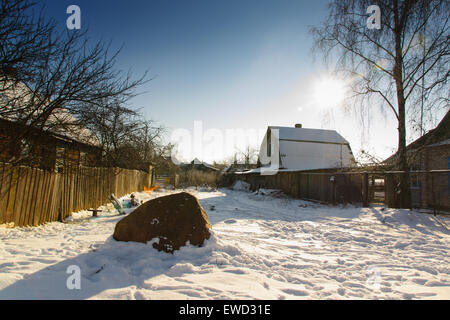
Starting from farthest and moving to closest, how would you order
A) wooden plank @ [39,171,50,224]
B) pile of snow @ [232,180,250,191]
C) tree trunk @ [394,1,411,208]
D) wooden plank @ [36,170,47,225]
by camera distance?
pile of snow @ [232,180,250,191]
tree trunk @ [394,1,411,208]
wooden plank @ [39,171,50,224]
wooden plank @ [36,170,47,225]

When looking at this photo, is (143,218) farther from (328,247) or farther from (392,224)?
(392,224)

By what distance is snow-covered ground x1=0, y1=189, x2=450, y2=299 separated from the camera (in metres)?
2.53

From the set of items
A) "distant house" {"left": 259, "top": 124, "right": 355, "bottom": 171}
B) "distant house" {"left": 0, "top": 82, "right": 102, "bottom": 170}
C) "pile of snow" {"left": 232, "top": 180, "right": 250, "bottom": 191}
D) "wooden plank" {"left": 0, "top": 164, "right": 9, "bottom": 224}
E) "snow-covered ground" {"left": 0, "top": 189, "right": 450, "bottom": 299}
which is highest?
"distant house" {"left": 259, "top": 124, "right": 355, "bottom": 171}

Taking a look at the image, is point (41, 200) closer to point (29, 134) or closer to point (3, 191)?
point (3, 191)

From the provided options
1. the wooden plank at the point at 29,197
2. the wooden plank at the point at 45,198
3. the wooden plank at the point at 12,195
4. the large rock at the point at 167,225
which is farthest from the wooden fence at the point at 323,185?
the wooden plank at the point at 12,195

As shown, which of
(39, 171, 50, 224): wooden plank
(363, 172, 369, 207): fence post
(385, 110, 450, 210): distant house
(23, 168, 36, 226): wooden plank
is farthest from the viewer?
(385, 110, 450, 210): distant house

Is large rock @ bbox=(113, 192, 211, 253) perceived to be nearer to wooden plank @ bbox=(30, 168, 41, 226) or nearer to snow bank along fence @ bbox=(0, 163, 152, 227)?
snow bank along fence @ bbox=(0, 163, 152, 227)

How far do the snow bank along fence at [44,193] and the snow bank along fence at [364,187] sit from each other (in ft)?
35.2

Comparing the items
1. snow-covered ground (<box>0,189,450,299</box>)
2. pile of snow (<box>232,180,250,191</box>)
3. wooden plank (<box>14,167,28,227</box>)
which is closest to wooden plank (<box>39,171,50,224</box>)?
snow-covered ground (<box>0,189,450,299</box>)

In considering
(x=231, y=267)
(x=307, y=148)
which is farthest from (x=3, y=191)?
(x=307, y=148)

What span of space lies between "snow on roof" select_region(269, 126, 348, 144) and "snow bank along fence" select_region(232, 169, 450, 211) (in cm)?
813

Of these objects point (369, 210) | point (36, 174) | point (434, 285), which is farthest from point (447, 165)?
point (36, 174)

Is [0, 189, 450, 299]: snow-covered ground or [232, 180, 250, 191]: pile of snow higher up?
[232, 180, 250, 191]: pile of snow

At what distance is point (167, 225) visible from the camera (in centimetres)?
391
